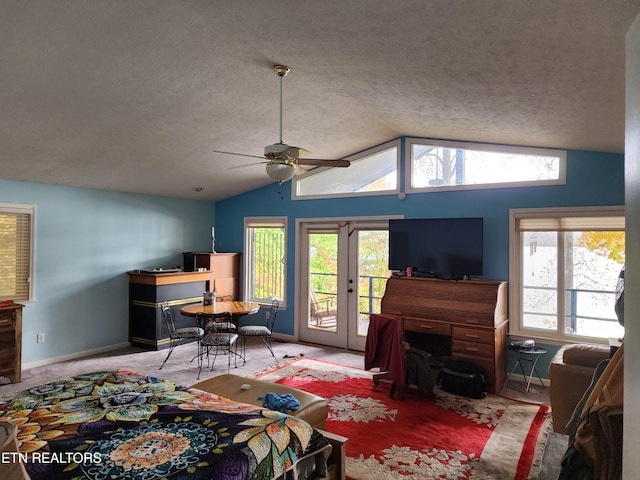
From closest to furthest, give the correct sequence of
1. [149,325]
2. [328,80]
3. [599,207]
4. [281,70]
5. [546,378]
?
[281,70] → [328,80] → [599,207] → [546,378] → [149,325]

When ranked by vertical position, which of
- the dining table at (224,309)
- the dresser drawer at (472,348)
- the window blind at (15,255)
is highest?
the window blind at (15,255)

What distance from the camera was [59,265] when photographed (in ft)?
17.2

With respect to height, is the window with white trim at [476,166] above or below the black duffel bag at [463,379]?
above

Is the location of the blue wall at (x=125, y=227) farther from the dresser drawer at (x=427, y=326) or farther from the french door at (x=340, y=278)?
the dresser drawer at (x=427, y=326)

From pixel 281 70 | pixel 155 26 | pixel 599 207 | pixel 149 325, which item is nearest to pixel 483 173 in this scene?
pixel 599 207

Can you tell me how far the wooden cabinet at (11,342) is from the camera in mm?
4309

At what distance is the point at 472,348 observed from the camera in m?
4.22

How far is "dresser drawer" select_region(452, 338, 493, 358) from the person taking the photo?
13.6 ft

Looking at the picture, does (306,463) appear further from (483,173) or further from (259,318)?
(259,318)

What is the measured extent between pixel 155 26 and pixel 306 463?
2616 mm

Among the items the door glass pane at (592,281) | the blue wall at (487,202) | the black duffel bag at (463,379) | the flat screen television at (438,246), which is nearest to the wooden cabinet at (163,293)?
the blue wall at (487,202)

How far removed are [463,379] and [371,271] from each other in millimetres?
2032

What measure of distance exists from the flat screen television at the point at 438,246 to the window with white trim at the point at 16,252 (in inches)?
172

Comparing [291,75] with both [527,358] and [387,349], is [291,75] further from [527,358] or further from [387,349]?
[527,358]
